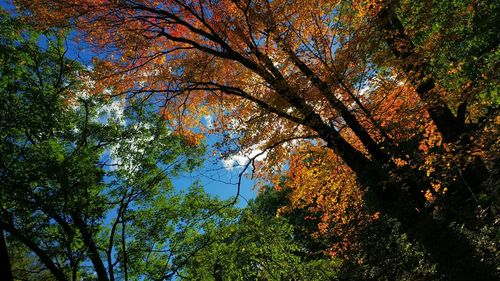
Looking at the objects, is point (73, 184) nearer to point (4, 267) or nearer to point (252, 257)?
point (4, 267)

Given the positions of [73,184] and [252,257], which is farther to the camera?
[252,257]

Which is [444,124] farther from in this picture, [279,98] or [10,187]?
[10,187]

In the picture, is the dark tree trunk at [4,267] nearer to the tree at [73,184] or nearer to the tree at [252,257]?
the tree at [73,184]

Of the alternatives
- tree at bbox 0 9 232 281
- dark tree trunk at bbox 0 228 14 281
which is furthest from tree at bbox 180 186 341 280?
dark tree trunk at bbox 0 228 14 281

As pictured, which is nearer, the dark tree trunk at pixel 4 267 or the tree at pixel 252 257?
the dark tree trunk at pixel 4 267

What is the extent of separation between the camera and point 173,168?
411 inches

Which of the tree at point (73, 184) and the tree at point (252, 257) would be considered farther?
the tree at point (252, 257)

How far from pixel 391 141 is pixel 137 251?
290 inches

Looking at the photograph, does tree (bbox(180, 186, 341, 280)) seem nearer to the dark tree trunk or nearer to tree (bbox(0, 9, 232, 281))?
tree (bbox(0, 9, 232, 281))

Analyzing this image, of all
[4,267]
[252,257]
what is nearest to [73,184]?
[4,267]

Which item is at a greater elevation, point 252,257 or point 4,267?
point 4,267

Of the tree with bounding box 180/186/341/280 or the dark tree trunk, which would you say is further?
the tree with bounding box 180/186/341/280

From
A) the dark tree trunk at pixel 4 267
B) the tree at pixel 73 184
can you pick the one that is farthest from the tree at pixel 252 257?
the dark tree trunk at pixel 4 267

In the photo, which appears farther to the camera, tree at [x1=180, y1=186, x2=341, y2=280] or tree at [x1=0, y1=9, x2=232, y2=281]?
tree at [x1=180, y1=186, x2=341, y2=280]
